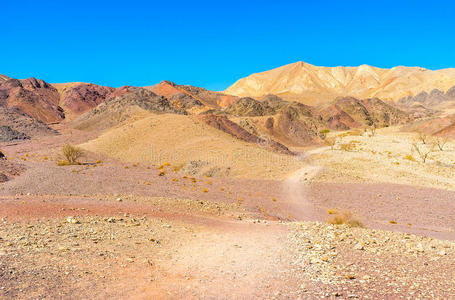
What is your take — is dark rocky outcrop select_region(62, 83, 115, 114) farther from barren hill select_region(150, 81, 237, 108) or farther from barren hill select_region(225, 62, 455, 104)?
barren hill select_region(225, 62, 455, 104)

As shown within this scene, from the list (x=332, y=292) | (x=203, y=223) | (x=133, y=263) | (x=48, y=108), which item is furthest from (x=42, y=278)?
(x=48, y=108)

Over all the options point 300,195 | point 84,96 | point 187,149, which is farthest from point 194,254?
point 84,96

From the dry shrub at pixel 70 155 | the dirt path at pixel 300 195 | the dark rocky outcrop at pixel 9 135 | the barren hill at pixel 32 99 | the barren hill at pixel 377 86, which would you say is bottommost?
the dirt path at pixel 300 195

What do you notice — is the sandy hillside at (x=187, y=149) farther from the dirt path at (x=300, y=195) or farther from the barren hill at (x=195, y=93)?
the barren hill at (x=195, y=93)

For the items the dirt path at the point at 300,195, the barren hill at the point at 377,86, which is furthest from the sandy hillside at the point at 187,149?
the barren hill at the point at 377,86

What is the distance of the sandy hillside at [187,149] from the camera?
3017 cm

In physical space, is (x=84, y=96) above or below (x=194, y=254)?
above

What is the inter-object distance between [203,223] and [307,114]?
289 feet

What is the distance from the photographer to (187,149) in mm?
35406

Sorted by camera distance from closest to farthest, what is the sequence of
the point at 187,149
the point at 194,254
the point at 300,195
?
the point at 194,254
the point at 300,195
the point at 187,149

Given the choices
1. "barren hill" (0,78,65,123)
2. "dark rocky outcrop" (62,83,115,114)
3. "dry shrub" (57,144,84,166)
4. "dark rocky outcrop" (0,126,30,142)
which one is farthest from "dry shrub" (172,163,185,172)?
"dark rocky outcrop" (62,83,115,114)

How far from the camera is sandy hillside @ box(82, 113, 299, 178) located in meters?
30.2

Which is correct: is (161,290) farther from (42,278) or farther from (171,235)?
(171,235)

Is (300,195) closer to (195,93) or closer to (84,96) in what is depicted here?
(84,96)
